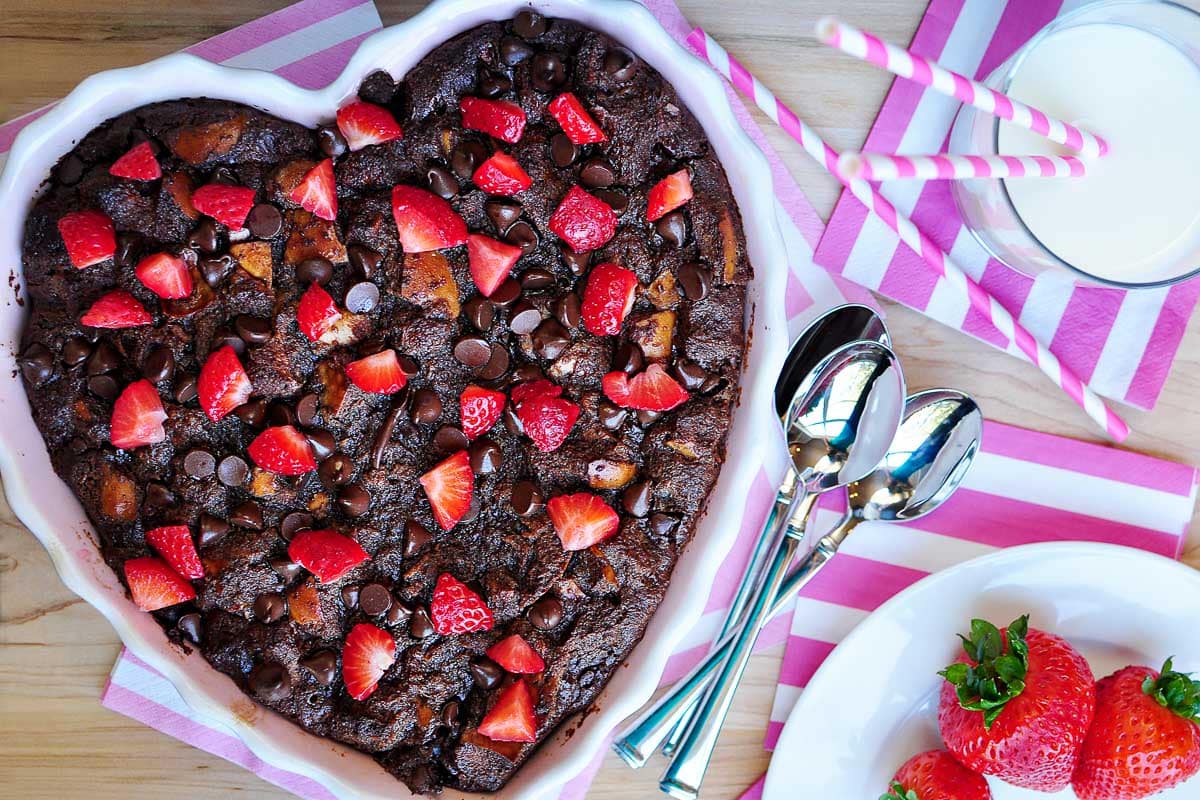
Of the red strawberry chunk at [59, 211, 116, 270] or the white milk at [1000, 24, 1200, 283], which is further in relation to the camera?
the white milk at [1000, 24, 1200, 283]

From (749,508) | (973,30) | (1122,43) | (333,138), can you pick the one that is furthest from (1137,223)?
(333,138)

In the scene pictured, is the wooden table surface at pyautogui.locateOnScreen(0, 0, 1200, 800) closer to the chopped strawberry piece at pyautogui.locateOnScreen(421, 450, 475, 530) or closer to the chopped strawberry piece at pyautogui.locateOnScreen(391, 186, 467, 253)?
the chopped strawberry piece at pyautogui.locateOnScreen(391, 186, 467, 253)

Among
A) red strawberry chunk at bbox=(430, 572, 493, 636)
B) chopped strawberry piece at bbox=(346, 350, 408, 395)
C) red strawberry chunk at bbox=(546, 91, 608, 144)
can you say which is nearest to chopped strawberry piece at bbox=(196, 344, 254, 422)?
chopped strawberry piece at bbox=(346, 350, 408, 395)

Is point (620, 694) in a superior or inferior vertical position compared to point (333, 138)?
inferior

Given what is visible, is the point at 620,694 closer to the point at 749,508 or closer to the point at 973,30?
the point at 749,508

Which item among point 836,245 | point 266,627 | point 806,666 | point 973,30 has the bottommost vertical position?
point 806,666

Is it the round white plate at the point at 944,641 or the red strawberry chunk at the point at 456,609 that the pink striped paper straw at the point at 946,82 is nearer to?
the round white plate at the point at 944,641
